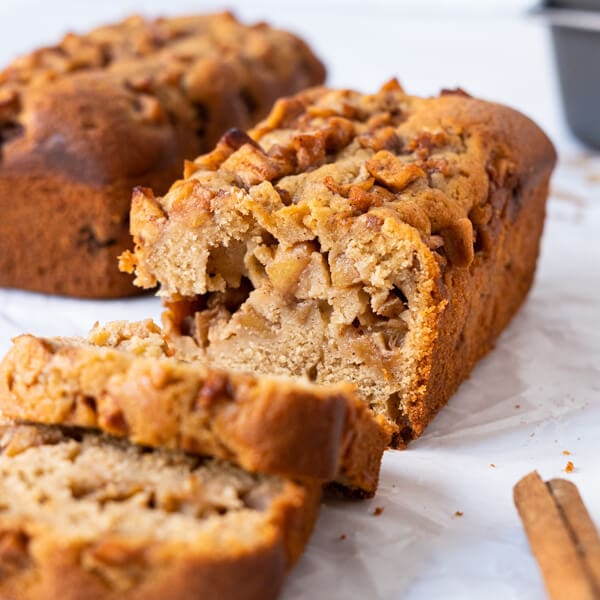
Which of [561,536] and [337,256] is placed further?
[337,256]

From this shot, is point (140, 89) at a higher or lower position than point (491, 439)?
higher

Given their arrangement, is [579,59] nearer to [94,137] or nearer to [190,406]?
[94,137]

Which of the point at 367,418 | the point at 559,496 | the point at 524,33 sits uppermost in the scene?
the point at 367,418

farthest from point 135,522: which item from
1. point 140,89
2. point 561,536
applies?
point 140,89

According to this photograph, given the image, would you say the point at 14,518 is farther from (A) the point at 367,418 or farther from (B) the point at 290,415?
(A) the point at 367,418

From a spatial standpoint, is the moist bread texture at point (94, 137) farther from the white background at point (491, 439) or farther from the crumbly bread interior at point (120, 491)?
the crumbly bread interior at point (120, 491)

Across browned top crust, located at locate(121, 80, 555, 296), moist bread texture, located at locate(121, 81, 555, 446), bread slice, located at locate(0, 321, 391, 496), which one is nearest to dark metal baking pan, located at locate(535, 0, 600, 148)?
browned top crust, located at locate(121, 80, 555, 296)

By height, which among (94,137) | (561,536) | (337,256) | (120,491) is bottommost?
(561,536)

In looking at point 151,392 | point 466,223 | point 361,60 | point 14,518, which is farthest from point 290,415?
point 361,60
